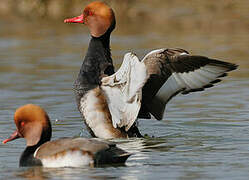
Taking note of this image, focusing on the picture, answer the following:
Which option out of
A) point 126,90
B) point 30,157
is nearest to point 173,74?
point 126,90

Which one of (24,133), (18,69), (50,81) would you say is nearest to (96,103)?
(24,133)

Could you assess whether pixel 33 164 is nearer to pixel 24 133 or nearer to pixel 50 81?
pixel 24 133

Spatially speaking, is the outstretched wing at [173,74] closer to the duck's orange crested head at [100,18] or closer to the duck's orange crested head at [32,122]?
the duck's orange crested head at [100,18]

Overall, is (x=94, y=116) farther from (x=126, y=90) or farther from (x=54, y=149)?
(x=54, y=149)

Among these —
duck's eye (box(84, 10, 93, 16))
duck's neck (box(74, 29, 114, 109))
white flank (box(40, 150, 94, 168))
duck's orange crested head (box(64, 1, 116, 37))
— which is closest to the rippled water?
white flank (box(40, 150, 94, 168))

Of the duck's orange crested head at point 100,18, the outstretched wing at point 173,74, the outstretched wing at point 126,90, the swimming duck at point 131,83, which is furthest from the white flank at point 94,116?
the duck's orange crested head at point 100,18

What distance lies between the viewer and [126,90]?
27.6 ft

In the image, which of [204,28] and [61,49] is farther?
[204,28]

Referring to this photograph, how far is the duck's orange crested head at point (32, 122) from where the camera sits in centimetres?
764

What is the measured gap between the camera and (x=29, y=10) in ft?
71.7

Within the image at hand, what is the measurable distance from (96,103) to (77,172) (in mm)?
1686

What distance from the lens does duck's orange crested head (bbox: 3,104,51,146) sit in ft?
25.1

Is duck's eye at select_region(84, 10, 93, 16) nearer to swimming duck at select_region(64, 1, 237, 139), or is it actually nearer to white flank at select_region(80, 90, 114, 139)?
swimming duck at select_region(64, 1, 237, 139)

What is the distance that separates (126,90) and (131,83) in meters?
0.13
